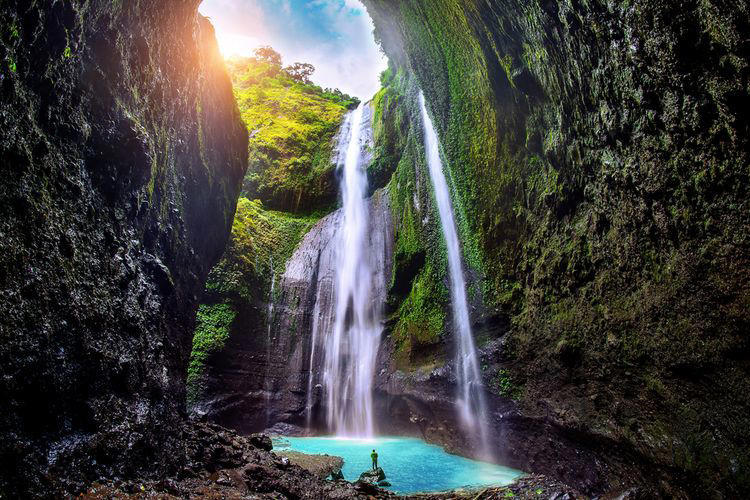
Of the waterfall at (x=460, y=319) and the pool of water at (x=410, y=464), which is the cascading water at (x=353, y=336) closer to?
the pool of water at (x=410, y=464)

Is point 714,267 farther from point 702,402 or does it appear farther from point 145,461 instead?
point 145,461

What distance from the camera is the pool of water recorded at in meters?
7.52

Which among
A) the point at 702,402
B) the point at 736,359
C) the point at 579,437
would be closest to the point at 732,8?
the point at 736,359

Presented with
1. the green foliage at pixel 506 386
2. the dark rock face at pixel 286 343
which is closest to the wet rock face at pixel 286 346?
the dark rock face at pixel 286 343

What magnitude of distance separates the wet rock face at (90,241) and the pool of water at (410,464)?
470 centimetres

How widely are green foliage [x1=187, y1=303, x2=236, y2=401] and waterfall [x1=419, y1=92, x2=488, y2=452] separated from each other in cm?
799

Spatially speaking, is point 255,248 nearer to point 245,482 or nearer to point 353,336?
point 353,336

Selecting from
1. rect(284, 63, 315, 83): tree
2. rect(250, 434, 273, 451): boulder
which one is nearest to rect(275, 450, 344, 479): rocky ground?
rect(250, 434, 273, 451): boulder

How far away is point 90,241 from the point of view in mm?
3744

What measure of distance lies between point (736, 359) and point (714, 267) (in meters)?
1.05

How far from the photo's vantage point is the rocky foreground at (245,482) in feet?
13.1

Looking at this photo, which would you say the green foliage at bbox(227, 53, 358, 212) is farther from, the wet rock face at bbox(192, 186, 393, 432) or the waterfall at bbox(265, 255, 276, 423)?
the waterfall at bbox(265, 255, 276, 423)

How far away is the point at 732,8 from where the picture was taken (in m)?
3.67

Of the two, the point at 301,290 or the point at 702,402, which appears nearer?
the point at 702,402
